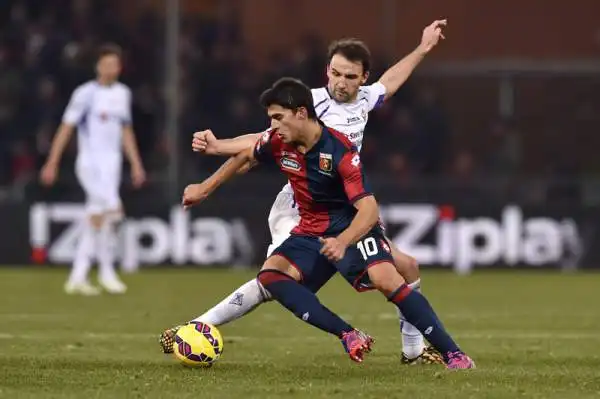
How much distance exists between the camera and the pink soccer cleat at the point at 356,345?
319 inches

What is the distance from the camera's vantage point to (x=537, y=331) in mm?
11398

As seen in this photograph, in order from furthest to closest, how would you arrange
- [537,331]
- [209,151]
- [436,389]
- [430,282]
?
[430,282] → [537,331] → [209,151] → [436,389]

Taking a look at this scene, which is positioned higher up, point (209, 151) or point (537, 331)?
point (209, 151)

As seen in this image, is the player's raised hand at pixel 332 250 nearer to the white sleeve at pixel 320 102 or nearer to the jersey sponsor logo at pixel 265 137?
the jersey sponsor logo at pixel 265 137

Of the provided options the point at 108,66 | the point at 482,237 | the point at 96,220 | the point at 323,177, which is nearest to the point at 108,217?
the point at 96,220

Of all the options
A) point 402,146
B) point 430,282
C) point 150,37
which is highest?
point 150,37

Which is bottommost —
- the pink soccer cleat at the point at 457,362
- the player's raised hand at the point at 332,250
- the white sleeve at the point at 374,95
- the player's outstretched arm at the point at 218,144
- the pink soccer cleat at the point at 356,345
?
the pink soccer cleat at the point at 457,362

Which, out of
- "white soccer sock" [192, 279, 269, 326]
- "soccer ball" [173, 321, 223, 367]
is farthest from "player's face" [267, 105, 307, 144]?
"soccer ball" [173, 321, 223, 367]

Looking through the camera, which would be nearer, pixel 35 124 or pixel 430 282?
pixel 430 282

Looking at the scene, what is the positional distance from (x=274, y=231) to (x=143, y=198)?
385 inches

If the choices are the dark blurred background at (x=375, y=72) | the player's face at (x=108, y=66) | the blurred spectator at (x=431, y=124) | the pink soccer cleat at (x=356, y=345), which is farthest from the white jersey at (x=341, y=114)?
the blurred spectator at (x=431, y=124)

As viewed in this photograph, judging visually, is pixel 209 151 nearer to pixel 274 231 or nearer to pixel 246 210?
pixel 274 231

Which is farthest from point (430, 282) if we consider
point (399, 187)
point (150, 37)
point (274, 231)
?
point (274, 231)

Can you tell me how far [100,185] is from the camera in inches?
617
